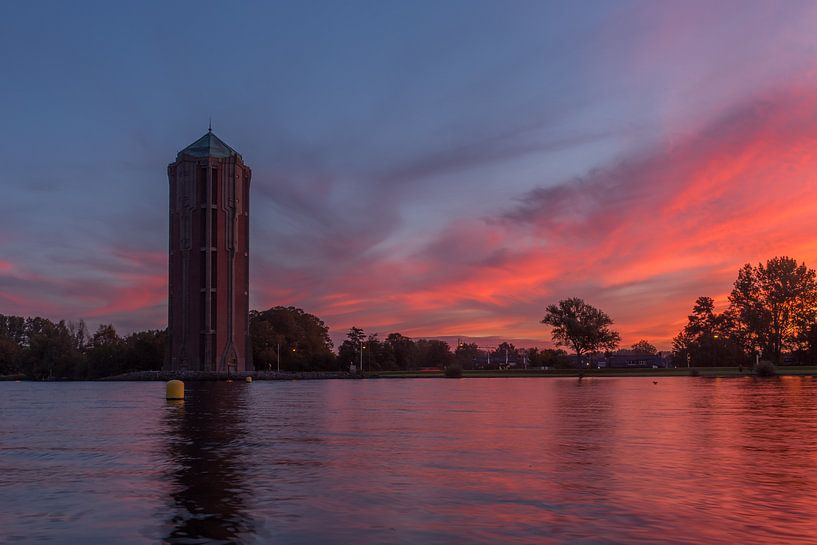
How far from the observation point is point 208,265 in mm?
178625

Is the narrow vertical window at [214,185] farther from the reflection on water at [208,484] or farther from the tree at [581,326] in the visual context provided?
the reflection on water at [208,484]

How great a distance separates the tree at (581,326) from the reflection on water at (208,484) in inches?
6712

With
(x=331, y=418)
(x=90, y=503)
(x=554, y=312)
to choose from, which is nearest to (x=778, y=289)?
(x=554, y=312)

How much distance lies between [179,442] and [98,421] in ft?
53.2

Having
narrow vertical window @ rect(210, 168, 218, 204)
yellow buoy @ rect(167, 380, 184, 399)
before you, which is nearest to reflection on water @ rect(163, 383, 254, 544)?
yellow buoy @ rect(167, 380, 184, 399)

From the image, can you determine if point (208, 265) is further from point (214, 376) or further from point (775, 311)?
point (775, 311)

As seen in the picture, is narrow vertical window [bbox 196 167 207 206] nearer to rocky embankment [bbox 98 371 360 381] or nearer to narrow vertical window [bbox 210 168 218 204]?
narrow vertical window [bbox 210 168 218 204]

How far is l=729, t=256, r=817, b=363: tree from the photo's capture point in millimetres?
164250

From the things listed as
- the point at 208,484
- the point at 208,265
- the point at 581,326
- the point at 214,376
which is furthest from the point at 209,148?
the point at 208,484

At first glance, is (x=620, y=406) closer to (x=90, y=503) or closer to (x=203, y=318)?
(x=90, y=503)

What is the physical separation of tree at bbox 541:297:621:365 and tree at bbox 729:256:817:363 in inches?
1473

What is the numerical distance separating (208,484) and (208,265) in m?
168

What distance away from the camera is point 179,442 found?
27641 mm

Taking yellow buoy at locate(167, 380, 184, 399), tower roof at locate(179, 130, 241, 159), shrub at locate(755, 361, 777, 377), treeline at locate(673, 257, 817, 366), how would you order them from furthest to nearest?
1. tower roof at locate(179, 130, 241, 159)
2. treeline at locate(673, 257, 817, 366)
3. shrub at locate(755, 361, 777, 377)
4. yellow buoy at locate(167, 380, 184, 399)
